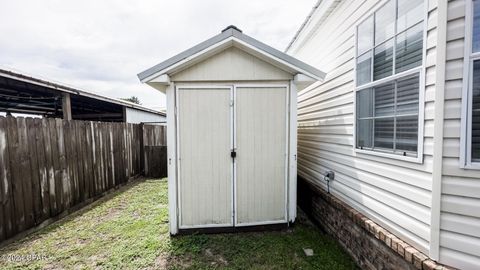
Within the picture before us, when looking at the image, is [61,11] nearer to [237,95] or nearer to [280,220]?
[237,95]

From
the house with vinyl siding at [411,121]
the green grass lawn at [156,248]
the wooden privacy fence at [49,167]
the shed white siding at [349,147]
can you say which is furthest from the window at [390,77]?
the wooden privacy fence at [49,167]

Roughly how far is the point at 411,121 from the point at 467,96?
510 millimetres

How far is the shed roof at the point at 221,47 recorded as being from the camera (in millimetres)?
3426

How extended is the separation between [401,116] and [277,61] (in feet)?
6.43

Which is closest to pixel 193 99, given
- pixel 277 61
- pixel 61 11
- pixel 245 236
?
pixel 277 61

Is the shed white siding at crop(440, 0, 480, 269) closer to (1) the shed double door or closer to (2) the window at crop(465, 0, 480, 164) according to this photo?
(2) the window at crop(465, 0, 480, 164)

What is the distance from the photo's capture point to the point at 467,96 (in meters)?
1.66

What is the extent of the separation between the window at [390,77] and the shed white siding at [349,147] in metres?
0.14

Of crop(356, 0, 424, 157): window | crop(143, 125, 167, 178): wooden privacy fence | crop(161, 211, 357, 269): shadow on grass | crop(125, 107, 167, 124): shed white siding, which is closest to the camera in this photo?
crop(356, 0, 424, 157): window

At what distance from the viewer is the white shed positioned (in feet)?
12.0

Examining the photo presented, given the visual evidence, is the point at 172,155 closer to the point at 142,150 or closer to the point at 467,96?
the point at 467,96

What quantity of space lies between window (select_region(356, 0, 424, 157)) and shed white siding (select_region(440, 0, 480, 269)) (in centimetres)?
30

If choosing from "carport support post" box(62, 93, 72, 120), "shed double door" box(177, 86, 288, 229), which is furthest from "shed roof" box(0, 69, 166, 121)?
"shed double door" box(177, 86, 288, 229)

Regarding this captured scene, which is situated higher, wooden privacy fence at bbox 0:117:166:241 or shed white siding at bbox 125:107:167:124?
shed white siding at bbox 125:107:167:124
